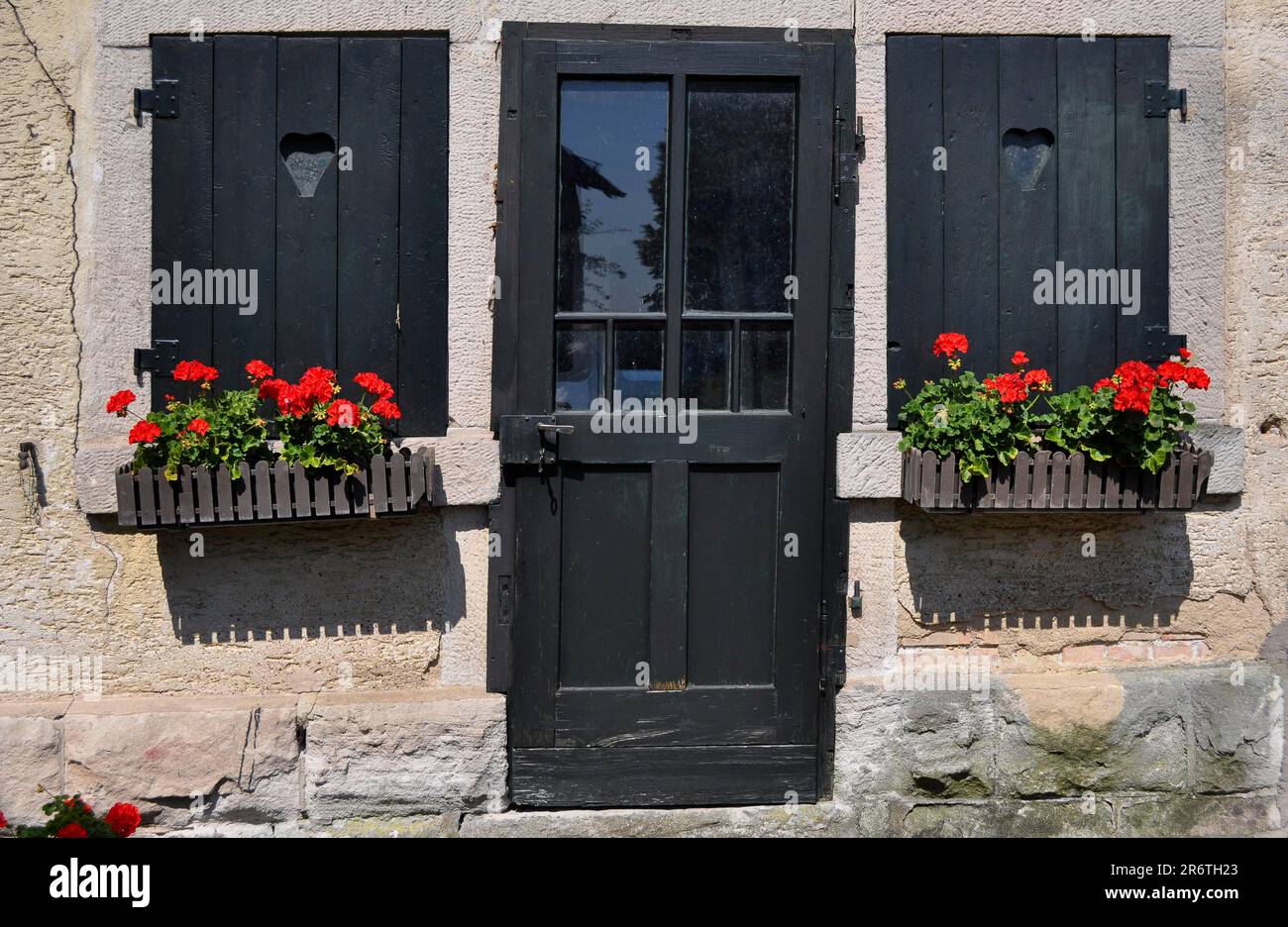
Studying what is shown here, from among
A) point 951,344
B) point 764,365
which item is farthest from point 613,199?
point 951,344

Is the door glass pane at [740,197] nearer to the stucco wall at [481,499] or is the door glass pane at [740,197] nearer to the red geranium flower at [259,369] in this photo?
the stucco wall at [481,499]

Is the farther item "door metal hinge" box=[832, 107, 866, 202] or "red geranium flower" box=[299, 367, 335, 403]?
"door metal hinge" box=[832, 107, 866, 202]

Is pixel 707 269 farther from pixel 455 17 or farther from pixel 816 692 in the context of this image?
pixel 816 692

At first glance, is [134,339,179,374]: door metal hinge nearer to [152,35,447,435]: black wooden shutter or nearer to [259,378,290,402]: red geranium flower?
[152,35,447,435]: black wooden shutter

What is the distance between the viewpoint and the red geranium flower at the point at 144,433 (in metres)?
3.27

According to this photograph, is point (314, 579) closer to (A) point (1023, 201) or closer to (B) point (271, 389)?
(B) point (271, 389)

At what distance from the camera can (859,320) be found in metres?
3.71

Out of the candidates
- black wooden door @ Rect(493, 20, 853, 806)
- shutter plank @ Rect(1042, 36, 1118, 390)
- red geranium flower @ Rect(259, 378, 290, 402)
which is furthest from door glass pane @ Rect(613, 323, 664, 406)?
shutter plank @ Rect(1042, 36, 1118, 390)

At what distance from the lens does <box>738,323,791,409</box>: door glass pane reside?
12.2ft

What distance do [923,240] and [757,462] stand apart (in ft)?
3.44

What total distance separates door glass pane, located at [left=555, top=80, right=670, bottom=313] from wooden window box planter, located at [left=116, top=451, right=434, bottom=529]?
0.91m

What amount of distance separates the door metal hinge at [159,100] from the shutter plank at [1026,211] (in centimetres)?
304

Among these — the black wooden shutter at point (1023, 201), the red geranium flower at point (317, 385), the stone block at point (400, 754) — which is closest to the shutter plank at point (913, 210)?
the black wooden shutter at point (1023, 201)

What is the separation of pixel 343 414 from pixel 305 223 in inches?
31.5
